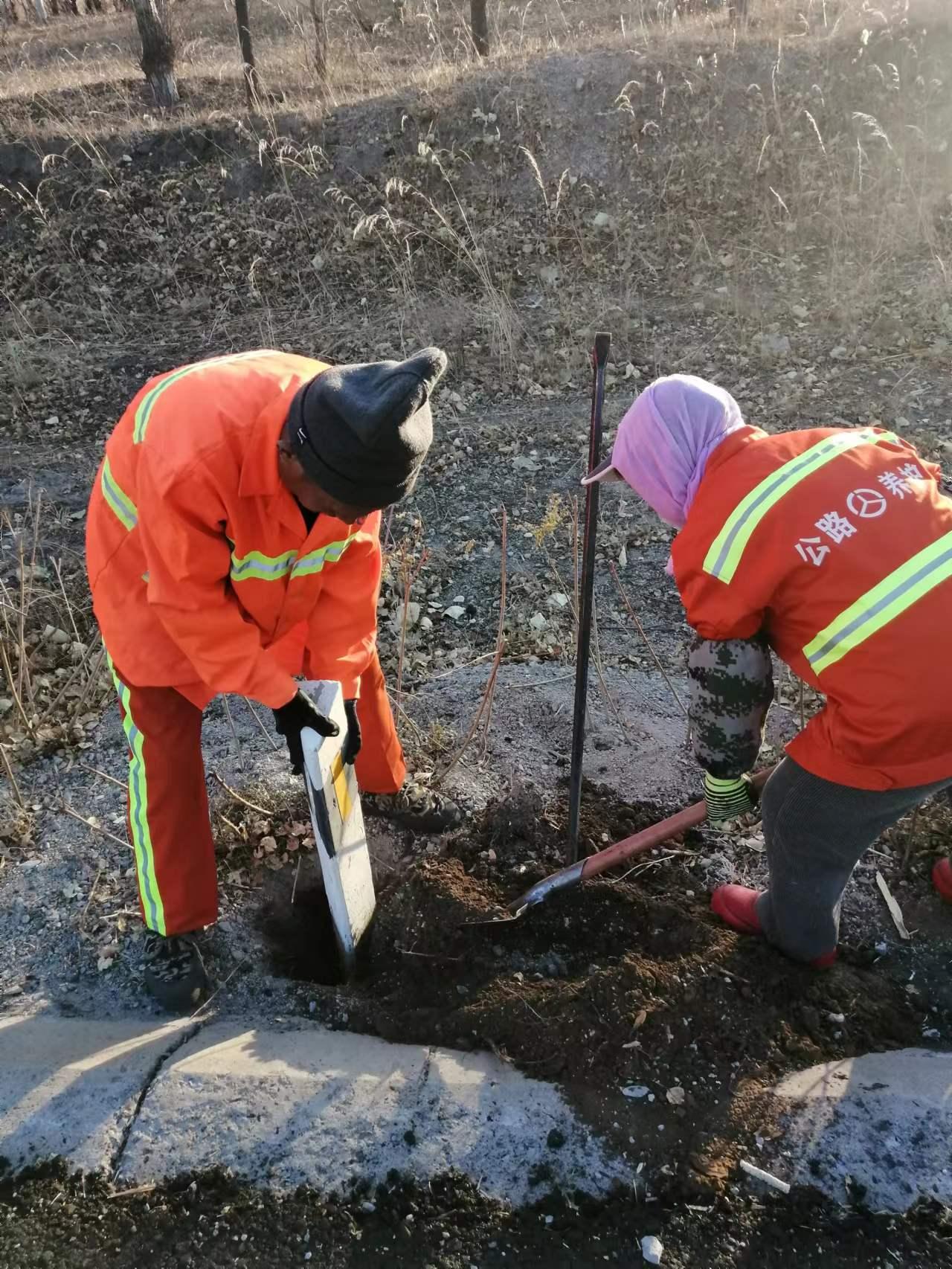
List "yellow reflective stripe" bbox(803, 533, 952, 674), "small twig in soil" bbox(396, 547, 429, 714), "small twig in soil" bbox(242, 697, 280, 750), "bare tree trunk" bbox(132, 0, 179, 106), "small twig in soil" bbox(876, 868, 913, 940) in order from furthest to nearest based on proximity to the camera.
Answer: "bare tree trunk" bbox(132, 0, 179, 106) → "small twig in soil" bbox(242, 697, 280, 750) → "small twig in soil" bbox(396, 547, 429, 714) → "small twig in soil" bbox(876, 868, 913, 940) → "yellow reflective stripe" bbox(803, 533, 952, 674)

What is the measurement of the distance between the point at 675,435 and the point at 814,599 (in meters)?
0.43

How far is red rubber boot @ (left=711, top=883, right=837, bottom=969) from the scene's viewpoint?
229 centimetres

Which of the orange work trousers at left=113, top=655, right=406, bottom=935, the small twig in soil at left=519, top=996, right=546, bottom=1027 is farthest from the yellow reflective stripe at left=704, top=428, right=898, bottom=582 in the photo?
the orange work trousers at left=113, top=655, right=406, bottom=935

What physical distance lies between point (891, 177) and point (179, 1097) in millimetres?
6954

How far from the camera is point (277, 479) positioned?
180cm

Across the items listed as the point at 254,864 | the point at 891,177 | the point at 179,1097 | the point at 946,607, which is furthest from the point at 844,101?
the point at 179,1097

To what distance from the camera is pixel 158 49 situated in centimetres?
820

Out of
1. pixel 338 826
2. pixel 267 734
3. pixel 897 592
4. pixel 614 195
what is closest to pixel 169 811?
pixel 338 826

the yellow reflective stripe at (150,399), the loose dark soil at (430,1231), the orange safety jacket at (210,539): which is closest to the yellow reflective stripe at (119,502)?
the orange safety jacket at (210,539)

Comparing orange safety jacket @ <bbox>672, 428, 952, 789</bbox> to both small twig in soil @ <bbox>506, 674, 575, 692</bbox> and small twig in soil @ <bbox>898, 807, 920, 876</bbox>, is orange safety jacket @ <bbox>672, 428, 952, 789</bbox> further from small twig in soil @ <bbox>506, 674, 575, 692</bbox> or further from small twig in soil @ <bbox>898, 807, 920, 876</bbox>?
small twig in soil @ <bbox>506, 674, 575, 692</bbox>

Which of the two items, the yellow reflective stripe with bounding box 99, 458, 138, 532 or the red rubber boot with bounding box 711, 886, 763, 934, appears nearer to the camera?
the yellow reflective stripe with bounding box 99, 458, 138, 532

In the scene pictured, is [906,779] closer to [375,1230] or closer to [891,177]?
[375,1230]

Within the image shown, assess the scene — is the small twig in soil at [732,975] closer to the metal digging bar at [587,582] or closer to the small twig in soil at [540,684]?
the metal digging bar at [587,582]

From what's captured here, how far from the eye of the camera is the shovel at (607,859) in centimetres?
236
